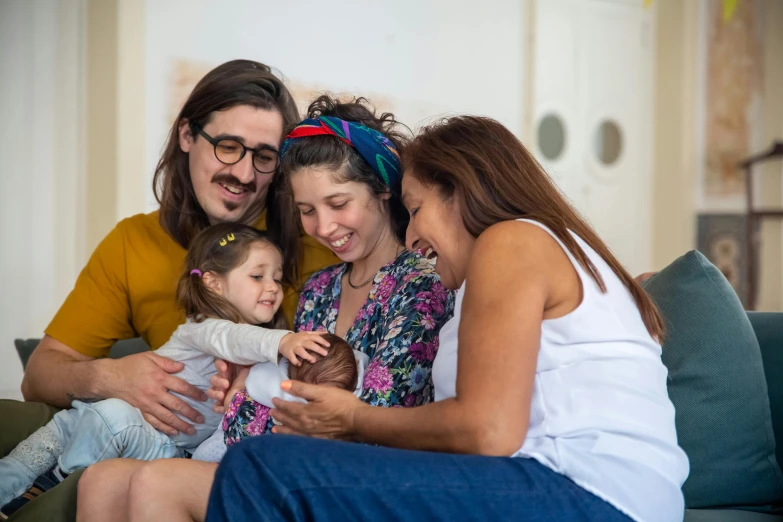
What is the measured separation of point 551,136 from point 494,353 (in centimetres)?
543

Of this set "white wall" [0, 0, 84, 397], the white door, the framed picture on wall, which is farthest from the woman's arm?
the framed picture on wall

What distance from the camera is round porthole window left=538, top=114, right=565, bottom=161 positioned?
6414mm

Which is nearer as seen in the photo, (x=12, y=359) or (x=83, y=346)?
(x=83, y=346)

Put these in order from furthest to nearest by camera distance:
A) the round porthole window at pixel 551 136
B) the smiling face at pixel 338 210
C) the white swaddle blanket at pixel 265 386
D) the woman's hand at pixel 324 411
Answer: the round porthole window at pixel 551 136 → the smiling face at pixel 338 210 → the white swaddle blanket at pixel 265 386 → the woman's hand at pixel 324 411

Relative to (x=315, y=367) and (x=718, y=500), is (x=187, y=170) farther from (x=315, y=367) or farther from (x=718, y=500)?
(x=718, y=500)

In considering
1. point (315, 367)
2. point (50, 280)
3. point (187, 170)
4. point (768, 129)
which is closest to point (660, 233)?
point (768, 129)

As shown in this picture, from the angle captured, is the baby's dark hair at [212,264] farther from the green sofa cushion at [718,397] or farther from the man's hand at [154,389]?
the green sofa cushion at [718,397]

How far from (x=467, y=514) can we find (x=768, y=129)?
278 inches

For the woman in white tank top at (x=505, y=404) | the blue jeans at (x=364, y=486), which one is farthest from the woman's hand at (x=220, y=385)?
the blue jeans at (x=364, y=486)

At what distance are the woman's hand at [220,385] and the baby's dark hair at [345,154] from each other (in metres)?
0.47

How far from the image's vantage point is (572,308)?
1.38 m

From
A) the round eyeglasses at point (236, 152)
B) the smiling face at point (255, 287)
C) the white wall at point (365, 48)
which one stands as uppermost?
the white wall at point (365, 48)

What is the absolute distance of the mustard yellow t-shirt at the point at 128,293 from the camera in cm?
233

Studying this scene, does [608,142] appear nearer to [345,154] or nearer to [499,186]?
[345,154]
